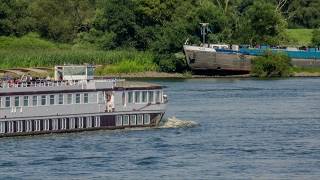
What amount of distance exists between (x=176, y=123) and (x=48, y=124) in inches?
416

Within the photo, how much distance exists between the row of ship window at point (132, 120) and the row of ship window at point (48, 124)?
1.61 m

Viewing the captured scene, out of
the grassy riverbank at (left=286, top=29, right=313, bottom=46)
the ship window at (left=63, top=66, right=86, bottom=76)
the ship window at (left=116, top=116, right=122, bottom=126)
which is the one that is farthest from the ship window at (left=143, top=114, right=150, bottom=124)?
the grassy riverbank at (left=286, top=29, right=313, bottom=46)

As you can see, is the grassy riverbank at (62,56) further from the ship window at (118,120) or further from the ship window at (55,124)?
the ship window at (55,124)

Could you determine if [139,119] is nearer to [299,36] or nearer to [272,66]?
[272,66]

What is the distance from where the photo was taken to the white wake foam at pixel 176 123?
7888 centimetres

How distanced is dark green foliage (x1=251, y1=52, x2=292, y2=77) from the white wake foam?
57.0 metres

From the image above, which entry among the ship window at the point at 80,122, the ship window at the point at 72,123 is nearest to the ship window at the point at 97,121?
the ship window at the point at 80,122

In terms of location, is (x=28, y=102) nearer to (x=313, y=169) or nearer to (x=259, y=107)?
(x=313, y=169)

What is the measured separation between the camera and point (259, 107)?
93188mm

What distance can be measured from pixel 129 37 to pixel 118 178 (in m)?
93.8

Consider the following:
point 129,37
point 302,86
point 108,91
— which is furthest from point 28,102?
point 129,37

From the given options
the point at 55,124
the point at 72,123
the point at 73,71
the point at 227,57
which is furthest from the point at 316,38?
the point at 55,124

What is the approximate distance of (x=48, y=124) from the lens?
7250cm

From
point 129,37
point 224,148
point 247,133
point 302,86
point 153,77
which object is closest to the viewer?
point 224,148
